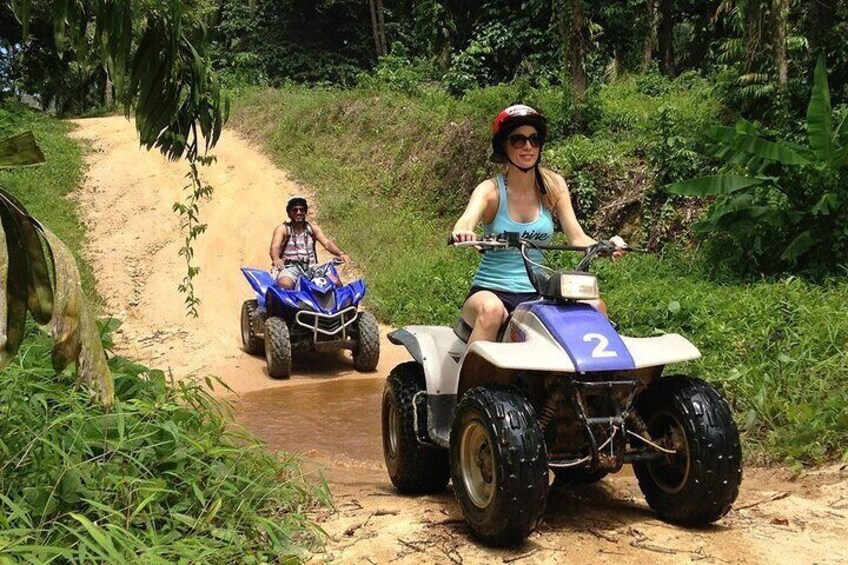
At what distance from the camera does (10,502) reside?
9.37 feet

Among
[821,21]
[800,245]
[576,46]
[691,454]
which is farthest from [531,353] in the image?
[576,46]

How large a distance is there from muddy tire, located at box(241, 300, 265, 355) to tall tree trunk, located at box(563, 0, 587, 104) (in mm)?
6801

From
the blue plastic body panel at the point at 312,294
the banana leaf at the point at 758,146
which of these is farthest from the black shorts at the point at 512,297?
the blue plastic body panel at the point at 312,294

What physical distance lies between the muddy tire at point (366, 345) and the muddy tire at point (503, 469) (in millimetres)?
5156

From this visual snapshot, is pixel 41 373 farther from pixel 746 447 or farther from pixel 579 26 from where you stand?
pixel 579 26

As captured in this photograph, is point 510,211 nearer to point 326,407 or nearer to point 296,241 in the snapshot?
point 326,407

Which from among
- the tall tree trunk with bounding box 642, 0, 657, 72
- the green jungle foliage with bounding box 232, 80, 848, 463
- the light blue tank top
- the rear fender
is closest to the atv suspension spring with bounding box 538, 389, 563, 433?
the light blue tank top

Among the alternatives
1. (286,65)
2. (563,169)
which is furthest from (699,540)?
(286,65)

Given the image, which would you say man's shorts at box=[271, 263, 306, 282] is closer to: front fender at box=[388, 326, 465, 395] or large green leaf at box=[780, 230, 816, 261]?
front fender at box=[388, 326, 465, 395]

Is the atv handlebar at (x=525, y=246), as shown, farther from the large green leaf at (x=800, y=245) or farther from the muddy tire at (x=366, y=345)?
the muddy tire at (x=366, y=345)

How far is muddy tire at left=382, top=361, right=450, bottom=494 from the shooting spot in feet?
14.5

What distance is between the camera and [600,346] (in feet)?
11.5

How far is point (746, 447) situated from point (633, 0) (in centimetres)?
1618

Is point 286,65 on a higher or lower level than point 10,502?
higher
